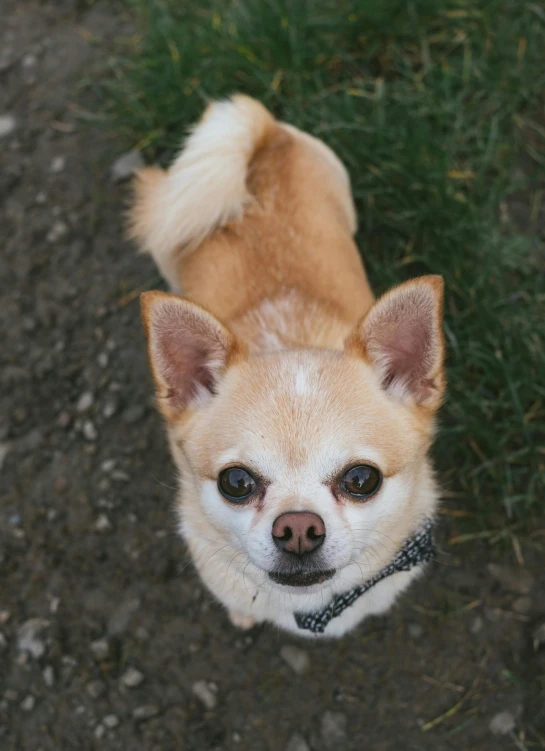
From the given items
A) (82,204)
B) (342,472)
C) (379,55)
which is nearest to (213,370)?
(342,472)

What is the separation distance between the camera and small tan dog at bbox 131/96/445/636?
5.83ft

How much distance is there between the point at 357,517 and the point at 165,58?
267 centimetres

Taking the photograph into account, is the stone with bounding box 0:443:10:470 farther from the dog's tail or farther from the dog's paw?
the dog's paw

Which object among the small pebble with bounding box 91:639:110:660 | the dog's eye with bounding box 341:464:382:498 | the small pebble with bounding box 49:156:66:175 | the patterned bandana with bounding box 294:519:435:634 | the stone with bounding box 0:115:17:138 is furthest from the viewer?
the stone with bounding box 0:115:17:138

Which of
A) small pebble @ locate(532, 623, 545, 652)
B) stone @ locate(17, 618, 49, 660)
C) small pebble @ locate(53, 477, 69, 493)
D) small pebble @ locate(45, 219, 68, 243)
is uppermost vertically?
small pebble @ locate(45, 219, 68, 243)

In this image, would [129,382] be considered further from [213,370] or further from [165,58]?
[165,58]

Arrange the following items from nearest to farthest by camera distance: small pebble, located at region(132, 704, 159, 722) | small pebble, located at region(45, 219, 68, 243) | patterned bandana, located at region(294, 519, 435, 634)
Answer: patterned bandana, located at region(294, 519, 435, 634), small pebble, located at region(132, 704, 159, 722), small pebble, located at region(45, 219, 68, 243)

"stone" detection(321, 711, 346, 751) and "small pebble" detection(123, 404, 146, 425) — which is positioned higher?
"small pebble" detection(123, 404, 146, 425)

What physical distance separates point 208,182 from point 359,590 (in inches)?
61.2

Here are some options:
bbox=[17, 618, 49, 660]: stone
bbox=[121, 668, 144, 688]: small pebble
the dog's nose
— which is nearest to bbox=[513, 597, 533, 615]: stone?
the dog's nose

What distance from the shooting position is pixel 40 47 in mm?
4043

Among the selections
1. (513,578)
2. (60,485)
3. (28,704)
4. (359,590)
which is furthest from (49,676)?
(513,578)

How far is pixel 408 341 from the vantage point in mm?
1972

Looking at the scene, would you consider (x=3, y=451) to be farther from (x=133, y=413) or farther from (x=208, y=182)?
(x=208, y=182)
